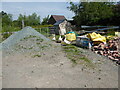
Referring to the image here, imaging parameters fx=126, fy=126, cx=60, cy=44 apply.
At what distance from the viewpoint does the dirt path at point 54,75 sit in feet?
10.9

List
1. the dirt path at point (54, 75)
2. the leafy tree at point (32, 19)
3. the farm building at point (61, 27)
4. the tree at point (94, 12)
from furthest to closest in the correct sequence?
the leafy tree at point (32, 19), the farm building at point (61, 27), the tree at point (94, 12), the dirt path at point (54, 75)

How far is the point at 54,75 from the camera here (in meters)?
3.86

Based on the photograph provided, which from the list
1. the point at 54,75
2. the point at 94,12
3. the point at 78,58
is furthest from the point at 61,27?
the point at 54,75

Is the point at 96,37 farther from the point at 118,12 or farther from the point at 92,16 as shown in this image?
the point at 92,16

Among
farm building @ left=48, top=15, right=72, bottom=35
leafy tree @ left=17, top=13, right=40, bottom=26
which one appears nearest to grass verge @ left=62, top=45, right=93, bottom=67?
farm building @ left=48, top=15, right=72, bottom=35

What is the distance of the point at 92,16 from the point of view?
18.0m

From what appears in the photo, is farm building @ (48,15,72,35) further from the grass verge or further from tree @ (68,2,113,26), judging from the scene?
the grass verge

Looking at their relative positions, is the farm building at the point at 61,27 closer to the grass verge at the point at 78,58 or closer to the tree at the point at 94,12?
the tree at the point at 94,12

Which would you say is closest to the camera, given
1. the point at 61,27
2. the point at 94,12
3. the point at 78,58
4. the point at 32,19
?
the point at 78,58

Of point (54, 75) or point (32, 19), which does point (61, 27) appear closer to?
point (32, 19)

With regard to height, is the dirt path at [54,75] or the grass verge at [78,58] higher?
the grass verge at [78,58]

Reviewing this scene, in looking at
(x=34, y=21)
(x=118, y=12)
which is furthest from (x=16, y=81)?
(x=34, y=21)

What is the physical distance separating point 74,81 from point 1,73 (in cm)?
234

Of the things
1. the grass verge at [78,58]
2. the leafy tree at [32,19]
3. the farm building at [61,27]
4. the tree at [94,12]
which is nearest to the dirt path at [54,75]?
the grass verge at [78,58]
